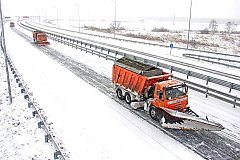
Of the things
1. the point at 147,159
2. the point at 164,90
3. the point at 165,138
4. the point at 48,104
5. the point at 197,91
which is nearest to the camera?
the point at 147,159

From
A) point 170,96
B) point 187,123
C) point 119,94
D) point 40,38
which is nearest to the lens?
point 187,123

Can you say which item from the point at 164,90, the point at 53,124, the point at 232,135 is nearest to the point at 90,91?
the point at 53,124

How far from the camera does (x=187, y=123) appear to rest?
1091 centimetres

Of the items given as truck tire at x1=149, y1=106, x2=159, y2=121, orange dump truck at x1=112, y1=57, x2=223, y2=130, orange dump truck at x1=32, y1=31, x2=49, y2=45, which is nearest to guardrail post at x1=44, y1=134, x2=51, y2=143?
orange dump truck at x1=112, y1=57, x2=223, y2=130

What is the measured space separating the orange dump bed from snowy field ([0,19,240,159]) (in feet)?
4.98

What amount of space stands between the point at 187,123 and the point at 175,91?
6.13 feet

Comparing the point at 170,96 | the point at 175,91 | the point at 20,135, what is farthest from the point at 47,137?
the point at 175,91

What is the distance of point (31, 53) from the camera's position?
3136 cm

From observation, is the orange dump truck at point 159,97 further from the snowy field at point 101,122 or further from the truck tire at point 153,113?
the snowy field at point 101,122

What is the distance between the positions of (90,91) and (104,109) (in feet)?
10.9

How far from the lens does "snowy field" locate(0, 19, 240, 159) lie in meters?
10.1

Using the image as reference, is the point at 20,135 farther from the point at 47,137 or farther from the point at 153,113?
the point at 153,113

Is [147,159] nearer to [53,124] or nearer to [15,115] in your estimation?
[53,124]

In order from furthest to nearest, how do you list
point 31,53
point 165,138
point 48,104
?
point 31,53, point 48,104, point 165,138
